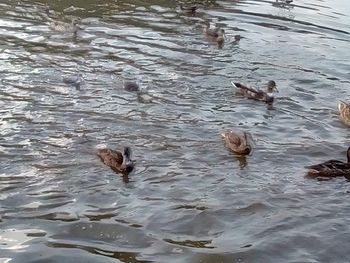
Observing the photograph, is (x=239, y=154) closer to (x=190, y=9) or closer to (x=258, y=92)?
(x=258, y=92)

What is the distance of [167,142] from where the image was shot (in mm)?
10031

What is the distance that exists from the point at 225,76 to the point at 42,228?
715 centimetres

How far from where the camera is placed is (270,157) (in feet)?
32.1

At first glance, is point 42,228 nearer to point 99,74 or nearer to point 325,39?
point 99,74

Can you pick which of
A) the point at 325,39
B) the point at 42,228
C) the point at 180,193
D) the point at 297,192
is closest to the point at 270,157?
the point at 297,192

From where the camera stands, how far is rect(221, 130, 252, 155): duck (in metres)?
9.73

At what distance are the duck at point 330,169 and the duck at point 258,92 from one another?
3.10 m

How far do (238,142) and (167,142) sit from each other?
1.13 m

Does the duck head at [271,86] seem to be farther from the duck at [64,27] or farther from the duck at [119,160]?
the duck at [64,27]

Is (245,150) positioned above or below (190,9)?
below

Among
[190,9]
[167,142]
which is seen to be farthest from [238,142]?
[190,9]

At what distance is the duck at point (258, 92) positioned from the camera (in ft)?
39.8

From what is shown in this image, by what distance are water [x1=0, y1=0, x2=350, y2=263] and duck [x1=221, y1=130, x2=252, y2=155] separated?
116 millimetres

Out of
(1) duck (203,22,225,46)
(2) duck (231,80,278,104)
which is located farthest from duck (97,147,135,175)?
(1) duck (203,22,225,46)
